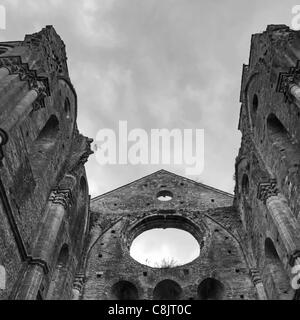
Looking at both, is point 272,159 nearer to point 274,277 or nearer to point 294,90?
point 294,90

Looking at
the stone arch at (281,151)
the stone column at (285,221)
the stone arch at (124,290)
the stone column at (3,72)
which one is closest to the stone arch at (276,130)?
the stone arch at (281,151)

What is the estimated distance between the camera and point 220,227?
1521 centimetres

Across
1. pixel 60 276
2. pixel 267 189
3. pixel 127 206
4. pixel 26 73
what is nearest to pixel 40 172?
pixel 26 73

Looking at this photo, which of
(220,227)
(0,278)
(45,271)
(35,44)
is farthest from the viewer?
(220,227)

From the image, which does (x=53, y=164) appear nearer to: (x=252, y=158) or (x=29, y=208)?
(x=29, y=208)

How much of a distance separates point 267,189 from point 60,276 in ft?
22.3

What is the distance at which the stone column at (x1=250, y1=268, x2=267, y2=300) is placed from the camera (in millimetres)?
12013

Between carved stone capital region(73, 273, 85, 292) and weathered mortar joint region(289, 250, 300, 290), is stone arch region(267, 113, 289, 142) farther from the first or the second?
carved stone capital region(73, 273, 85, 292)

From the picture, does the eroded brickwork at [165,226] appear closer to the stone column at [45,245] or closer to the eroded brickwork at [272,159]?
the eroded brickwork at [272,159]

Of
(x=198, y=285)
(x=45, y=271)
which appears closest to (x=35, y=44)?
(x=45, y=271)

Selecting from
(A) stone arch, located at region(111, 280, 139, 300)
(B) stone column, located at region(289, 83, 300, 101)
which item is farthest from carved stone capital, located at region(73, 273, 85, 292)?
(B) stone column, located at region(289, 83, 300, 101)

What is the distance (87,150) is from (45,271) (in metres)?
5.92

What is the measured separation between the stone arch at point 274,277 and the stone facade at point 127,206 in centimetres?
3

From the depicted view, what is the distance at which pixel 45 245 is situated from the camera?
33.0ft
